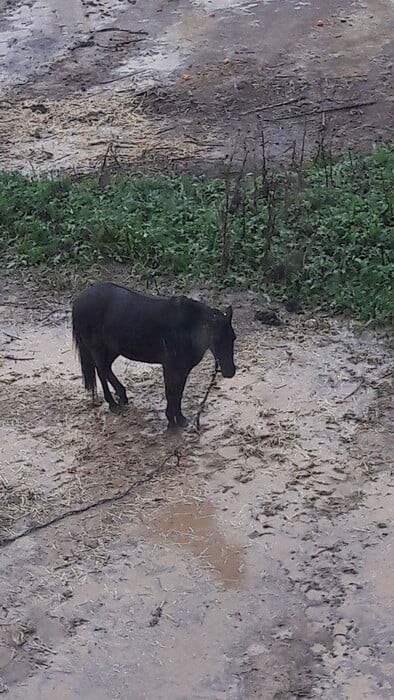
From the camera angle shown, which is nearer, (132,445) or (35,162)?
(132,445)

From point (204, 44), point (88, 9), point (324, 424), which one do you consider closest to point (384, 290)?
point (324, 424)

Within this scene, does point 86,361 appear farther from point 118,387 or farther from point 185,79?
point 185,79

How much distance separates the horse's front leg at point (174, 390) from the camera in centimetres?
723

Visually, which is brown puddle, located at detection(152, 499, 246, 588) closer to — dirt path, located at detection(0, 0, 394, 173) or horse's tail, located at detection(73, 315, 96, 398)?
horse's tail, located at detection(73, 315, 96, 398)

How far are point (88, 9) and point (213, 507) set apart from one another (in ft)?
38.7

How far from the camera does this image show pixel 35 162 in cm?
1180

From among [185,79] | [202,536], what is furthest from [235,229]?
[185,79]

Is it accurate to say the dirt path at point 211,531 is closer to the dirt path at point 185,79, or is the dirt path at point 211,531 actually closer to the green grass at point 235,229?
the green grass at point 235,229

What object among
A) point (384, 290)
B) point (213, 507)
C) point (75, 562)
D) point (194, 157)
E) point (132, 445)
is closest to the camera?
point (75, 562)

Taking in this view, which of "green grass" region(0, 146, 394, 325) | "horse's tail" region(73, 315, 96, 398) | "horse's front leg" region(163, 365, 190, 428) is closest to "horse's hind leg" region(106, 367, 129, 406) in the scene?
"horse's tail" region(73, 315, 96, 398)

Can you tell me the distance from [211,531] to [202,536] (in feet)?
0.23

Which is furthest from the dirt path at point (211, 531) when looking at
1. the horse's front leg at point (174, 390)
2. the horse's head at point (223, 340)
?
the horse's head at point (223, 340)

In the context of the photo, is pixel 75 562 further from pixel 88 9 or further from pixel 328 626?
Answer: pixel 88 9

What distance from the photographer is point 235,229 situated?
9.91 m
